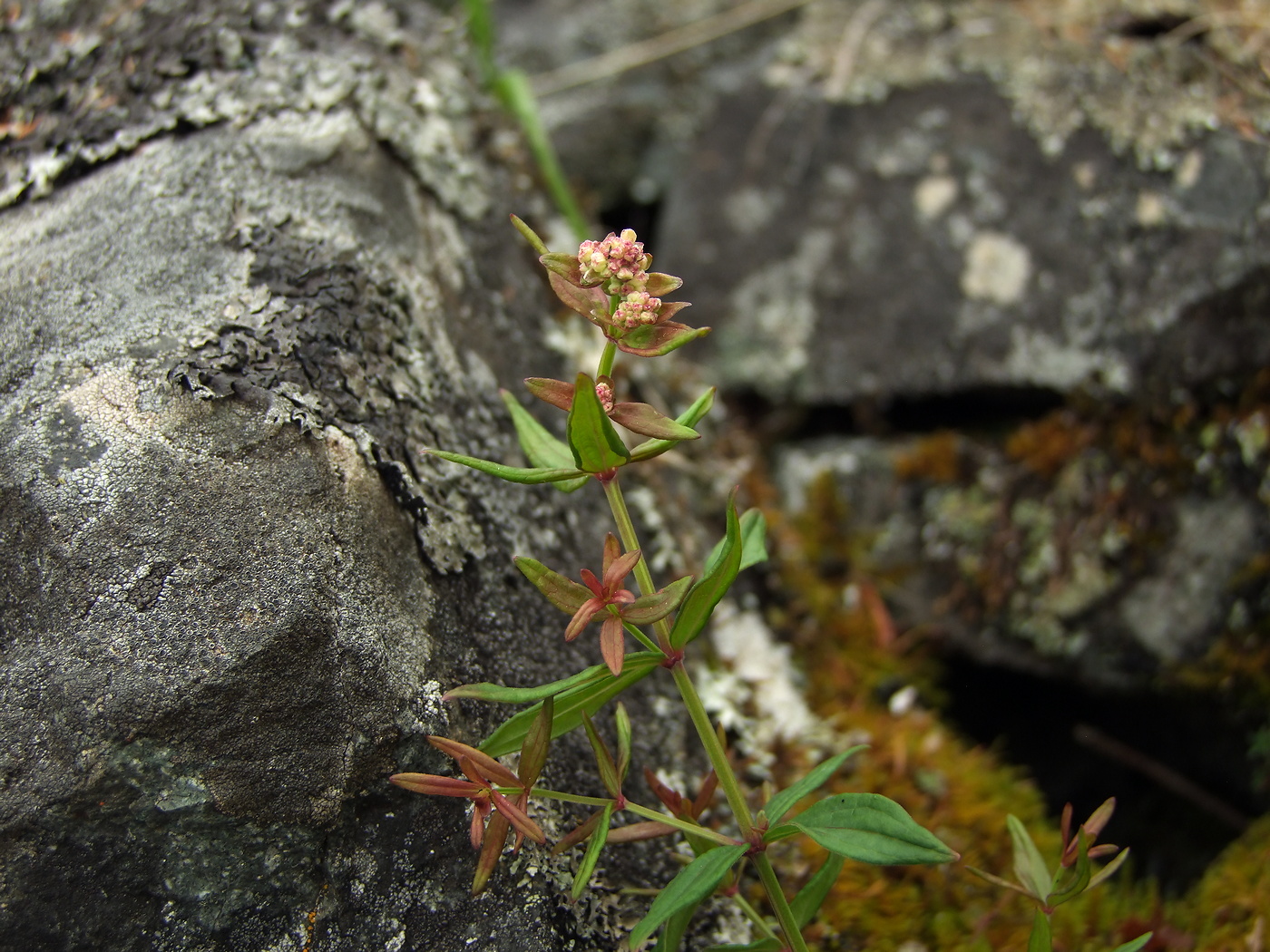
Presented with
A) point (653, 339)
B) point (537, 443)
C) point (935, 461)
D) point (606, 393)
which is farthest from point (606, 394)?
point (935, 461)

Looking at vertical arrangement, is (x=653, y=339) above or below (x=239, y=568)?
above

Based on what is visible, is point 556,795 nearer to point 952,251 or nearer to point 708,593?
point 708,593

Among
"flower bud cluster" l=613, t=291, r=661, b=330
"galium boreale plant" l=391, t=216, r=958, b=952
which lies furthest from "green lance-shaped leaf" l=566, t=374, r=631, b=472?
"flower bud cluster" l=613, t=291, r=661, b=330

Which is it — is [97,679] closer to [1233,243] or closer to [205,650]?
[205,650]

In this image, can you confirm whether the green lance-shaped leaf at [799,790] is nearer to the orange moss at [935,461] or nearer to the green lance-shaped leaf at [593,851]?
the green lance-shaped leaf at [593,851]

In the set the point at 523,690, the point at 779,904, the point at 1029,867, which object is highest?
the point at 523,690

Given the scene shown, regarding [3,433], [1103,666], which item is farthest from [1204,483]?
[3,433]
